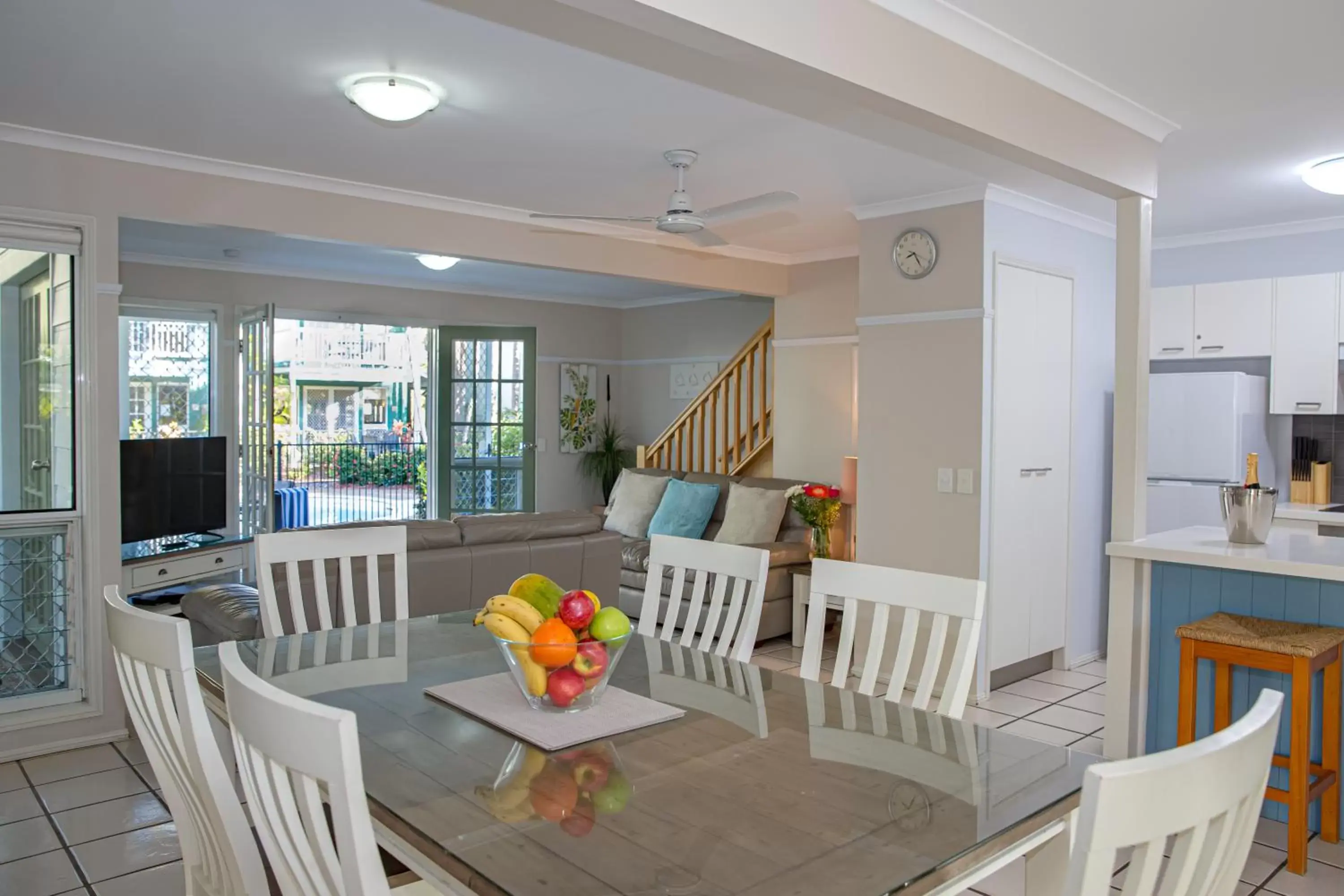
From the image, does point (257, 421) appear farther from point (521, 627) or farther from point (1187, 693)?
point (1187, 693)

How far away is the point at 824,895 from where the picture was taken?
119cm

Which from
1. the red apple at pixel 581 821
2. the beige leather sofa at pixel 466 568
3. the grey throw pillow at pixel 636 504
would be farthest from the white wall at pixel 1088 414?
the red apple at pixel 581 821

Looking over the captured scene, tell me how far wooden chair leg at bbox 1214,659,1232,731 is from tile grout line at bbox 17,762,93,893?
3638 mm

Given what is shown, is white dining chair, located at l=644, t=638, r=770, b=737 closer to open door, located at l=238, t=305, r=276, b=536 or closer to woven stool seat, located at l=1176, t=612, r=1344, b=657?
woven stool seat, located at l=1176, t=612, r=1344, b=657


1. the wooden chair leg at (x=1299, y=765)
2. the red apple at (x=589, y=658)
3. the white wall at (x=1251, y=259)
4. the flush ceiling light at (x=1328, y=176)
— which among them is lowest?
the wooden chair leg at (x=1299, y=765)

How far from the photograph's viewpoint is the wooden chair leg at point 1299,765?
288 centimetres

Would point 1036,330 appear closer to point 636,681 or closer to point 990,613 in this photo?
point 990,613

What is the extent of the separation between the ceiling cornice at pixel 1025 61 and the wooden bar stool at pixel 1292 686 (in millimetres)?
1814

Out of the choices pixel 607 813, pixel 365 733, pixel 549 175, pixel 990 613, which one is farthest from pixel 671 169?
pixel 607 813

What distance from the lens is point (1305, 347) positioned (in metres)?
5.05

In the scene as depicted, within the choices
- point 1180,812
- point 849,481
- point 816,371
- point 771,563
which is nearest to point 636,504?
point 771,563

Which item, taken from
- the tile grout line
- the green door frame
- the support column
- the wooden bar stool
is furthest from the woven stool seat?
the green door frame

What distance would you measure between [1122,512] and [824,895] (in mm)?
2910

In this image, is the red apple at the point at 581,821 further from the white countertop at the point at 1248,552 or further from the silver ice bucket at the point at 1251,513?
the silver ice bucket at the point at 1251,513
